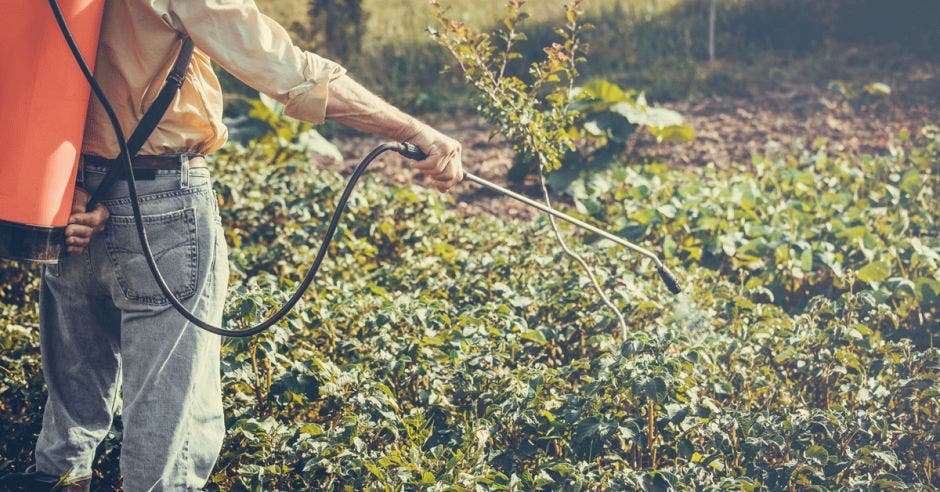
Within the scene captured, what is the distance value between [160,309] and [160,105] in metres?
0.48

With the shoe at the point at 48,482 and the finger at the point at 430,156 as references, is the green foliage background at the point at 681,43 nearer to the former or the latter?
the finger at the point at 430,156

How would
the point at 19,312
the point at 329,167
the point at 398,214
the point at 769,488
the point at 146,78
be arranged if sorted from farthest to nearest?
the point at 329,167, the point at 398,214, the point at 19,312, the point at 769,488, the point at 146,78

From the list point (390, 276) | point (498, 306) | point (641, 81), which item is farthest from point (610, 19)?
point (498, 306)

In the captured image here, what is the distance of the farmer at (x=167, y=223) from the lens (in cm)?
208

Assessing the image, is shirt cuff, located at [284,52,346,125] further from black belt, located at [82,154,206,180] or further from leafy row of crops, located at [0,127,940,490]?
leafy row of crops, located at [0,127,940,490]

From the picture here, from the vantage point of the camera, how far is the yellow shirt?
6.61 ft

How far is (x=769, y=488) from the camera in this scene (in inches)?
109

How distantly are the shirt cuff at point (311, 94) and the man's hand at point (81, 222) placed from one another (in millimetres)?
493

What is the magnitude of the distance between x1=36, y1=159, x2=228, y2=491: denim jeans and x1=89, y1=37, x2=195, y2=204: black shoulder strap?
9cm

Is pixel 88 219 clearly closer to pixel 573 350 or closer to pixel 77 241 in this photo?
pixel 77 241

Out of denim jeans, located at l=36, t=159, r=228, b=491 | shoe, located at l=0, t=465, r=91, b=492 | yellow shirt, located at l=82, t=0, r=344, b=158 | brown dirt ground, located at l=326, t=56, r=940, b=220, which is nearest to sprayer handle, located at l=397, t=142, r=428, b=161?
yellow shirt, located at l=82, t=0, r=344, b=158

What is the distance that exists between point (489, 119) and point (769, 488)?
1.55 meters

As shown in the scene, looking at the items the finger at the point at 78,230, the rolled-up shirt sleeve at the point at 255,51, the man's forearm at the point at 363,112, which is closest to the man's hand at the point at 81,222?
the finger at the point at 78,230

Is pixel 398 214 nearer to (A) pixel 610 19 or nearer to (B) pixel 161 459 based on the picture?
(B) pixel 161 459
